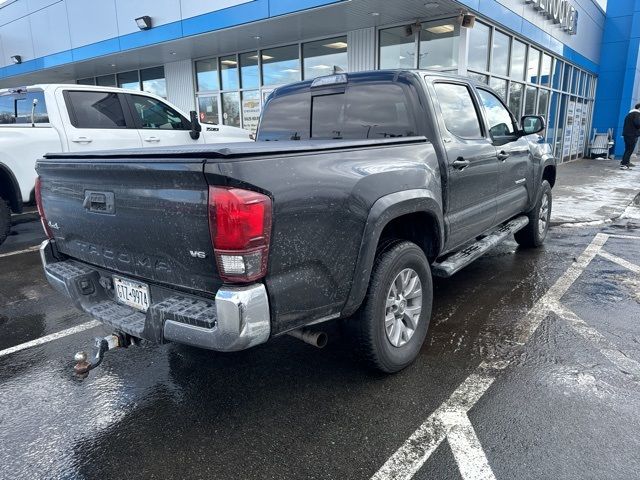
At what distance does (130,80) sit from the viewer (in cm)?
1745

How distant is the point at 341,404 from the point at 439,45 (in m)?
9.18

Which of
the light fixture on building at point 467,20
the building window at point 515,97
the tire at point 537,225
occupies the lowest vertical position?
the tire at point 537,225

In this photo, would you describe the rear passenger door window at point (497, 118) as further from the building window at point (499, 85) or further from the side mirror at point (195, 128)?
the building window at point (499, 85)

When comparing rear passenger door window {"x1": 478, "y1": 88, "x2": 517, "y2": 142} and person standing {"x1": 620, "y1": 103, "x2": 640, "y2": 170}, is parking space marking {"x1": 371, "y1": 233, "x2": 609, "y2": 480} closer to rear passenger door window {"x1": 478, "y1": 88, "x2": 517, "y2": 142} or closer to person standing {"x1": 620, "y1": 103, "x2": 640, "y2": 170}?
rear passenger door window {"x1": 478, "y1": 88, "x2": 517, "y2": 142}

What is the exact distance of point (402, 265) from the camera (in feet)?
10.1

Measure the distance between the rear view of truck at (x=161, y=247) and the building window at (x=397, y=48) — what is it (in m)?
8.92

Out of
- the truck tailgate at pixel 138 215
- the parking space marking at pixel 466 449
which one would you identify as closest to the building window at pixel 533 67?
the parking space marking at pixel 466 449

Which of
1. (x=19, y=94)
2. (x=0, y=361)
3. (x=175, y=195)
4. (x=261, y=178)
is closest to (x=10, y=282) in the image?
(x=0, y=361)

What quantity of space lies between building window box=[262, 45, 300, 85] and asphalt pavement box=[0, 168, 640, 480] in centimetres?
976

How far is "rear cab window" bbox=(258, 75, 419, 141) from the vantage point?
365cm

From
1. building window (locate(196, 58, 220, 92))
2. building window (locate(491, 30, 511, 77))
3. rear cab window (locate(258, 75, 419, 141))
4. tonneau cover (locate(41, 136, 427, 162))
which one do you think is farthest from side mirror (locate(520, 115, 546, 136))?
building window (locate(196, 58, 220, 92))

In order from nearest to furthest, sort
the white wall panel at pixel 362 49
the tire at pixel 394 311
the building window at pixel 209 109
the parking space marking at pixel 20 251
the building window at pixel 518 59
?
the tire at pixel 394 311
the parking space marking at pixel 20 251
the white wall panel at pixel 362 49
the building window at pixel 518 59
the building window at pixel 209 109

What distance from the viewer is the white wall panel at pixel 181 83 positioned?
1494 centimetres

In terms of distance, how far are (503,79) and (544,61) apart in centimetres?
388
